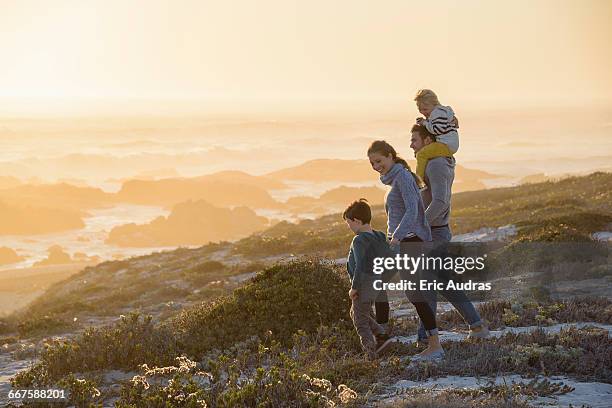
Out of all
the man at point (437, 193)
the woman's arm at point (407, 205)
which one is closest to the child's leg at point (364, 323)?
the man at point (437, 193)

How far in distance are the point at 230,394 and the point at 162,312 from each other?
13.3 metres

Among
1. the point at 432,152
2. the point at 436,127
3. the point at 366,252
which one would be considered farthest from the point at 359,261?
the point at 436,127

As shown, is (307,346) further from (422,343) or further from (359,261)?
(359,261)

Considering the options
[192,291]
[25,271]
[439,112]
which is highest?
[439,112]

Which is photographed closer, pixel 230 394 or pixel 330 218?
pixel 230 394

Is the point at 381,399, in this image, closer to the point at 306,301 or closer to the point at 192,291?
the point at 306,301

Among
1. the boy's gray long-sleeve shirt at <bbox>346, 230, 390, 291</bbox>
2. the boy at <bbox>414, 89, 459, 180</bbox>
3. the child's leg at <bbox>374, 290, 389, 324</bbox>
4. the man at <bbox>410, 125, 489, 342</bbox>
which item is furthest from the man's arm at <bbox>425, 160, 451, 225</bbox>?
the child's leg at <bbox>374, 290, 389, 324</bbox>

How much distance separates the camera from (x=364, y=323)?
9328mm

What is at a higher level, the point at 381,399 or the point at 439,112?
the point at 439,112

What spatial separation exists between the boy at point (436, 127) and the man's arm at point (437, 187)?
0.11 m

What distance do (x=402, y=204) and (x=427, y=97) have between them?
148 cm

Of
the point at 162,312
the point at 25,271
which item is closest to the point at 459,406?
the point at 162,312

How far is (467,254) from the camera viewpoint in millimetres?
22062

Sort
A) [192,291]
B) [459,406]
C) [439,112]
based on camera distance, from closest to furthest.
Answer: [459,406]
[439,112]
[192,291]
